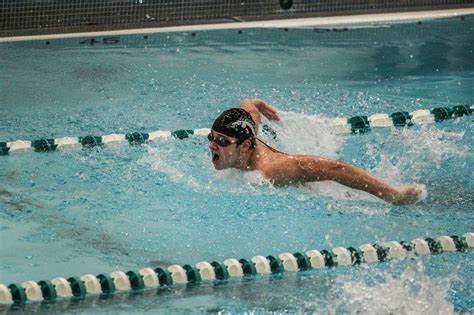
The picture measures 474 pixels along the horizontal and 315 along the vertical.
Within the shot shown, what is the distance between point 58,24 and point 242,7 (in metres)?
1.58

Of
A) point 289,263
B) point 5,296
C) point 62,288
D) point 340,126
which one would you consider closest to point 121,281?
point 62,288

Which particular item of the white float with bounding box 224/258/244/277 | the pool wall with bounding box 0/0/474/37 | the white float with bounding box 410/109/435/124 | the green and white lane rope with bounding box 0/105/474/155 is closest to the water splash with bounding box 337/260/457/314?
the white float with bounding box 224/258/244/277

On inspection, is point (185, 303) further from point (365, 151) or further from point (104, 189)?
point (365, 151)

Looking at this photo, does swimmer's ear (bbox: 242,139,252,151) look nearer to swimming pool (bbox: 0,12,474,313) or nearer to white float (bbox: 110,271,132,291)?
swimming pool (bbox: 0,12,474,313)

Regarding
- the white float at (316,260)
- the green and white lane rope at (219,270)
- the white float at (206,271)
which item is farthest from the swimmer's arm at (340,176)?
the white float at (206,271)

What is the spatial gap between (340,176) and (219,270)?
73 centimetres

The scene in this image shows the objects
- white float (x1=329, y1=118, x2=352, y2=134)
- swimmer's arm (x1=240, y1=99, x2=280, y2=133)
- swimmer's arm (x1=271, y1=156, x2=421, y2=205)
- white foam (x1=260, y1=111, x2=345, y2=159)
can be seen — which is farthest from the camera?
white float (x1=329, y1=118, x2=352, y2=134)

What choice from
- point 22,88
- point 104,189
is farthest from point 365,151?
point 22,88

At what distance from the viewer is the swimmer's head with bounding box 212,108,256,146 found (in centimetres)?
506

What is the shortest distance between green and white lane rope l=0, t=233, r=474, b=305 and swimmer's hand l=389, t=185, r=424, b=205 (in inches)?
12.0

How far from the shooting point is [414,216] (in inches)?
199

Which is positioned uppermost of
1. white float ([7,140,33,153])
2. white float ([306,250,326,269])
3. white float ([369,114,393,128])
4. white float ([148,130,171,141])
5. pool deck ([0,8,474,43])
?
pool deck ([0,8,474,43])

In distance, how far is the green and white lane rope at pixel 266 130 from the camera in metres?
6.14

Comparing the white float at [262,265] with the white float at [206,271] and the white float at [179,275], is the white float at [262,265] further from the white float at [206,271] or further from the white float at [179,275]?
the white float at [179,275]
